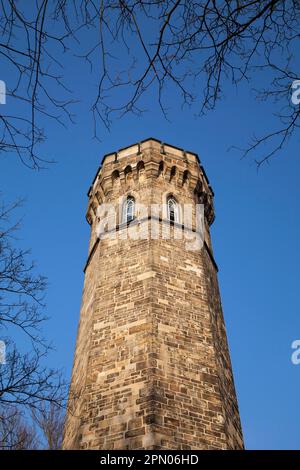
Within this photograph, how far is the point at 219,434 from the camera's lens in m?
8.31

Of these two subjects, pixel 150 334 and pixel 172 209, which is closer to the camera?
pixel 150 334

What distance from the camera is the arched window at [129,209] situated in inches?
507

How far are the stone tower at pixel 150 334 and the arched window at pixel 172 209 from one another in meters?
0.04

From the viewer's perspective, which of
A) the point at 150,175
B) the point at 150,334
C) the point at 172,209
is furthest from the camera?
the point at 150,175

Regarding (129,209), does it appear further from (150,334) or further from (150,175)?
(150,334)

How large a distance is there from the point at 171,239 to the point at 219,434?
5.17 m

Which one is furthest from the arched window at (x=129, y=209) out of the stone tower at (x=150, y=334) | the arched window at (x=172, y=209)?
the arched window at (x=172, y=209)

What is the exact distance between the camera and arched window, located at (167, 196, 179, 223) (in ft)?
42.4

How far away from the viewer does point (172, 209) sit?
43.5ft

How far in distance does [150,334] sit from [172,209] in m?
4.88

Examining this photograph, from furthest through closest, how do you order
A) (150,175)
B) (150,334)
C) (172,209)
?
(150,175) < (172,209) < (150,334)

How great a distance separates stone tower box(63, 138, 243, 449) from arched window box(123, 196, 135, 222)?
0.03 metres

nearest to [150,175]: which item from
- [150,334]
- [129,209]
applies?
[129,209]

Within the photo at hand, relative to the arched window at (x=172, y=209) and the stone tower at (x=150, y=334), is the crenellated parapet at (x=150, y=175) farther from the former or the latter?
the arched window at (x=172, y=209)
